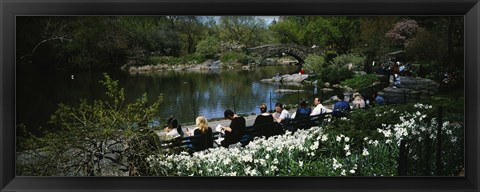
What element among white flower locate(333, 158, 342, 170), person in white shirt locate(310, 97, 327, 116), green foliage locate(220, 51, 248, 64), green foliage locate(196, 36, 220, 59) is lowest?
white flower locate(333, 158, 342, 170)

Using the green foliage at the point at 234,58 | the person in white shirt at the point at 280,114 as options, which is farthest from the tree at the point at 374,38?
the green foliage at the point at 234,58

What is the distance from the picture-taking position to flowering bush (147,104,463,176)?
6.38m

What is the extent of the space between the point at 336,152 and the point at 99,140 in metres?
2.47

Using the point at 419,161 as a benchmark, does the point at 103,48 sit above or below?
above

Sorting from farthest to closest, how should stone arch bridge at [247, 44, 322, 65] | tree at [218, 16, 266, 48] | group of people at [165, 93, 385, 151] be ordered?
stone arch bridge at [247, 44, 322, 65] < group of people at [165, 93, 385, 151] < tree at [218, 16, 266, 48]

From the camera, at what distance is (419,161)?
6383 millimetres

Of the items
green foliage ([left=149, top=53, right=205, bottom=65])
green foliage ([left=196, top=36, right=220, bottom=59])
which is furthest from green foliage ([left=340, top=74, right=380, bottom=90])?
green foliage ([left=149, top=53, right=205, bottom=65])

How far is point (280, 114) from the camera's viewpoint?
6.65m

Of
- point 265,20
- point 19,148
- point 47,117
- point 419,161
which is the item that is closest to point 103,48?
point 47,117

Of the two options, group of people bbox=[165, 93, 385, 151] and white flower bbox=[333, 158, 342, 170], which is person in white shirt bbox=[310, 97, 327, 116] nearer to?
group of people bbox=[165, 93, 385, 151]

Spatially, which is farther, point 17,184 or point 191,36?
point 191,36

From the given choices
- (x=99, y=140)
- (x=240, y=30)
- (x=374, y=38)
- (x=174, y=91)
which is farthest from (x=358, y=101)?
(x=99, y=140)
